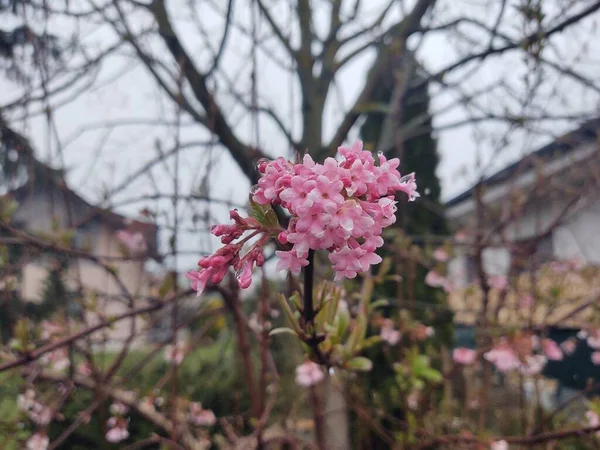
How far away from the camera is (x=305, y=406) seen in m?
4.86

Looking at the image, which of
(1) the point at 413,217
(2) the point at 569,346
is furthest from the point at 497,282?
(1) the point at 413,217

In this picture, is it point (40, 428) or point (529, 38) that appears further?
point (40, 428)

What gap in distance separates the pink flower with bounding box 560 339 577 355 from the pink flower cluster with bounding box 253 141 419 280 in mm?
2963

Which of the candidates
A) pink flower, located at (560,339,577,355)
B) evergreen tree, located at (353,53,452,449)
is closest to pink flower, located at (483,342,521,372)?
pink flower, located at (560,339,577,355)

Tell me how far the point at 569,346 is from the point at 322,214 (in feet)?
10.2

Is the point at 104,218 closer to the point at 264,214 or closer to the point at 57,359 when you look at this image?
the point at 57,359

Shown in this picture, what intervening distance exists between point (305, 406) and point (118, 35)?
3.85 metres

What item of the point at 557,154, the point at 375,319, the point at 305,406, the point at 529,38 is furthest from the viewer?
the point at 305,406

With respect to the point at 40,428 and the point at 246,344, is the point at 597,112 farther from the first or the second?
the point at 40,428

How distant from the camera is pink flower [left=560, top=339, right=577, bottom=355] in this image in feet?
9.86

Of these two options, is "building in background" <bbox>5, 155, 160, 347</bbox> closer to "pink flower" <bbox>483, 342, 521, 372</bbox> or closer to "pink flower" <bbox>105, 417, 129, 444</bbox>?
"pink flower" <bbox>105, 417, 129, 444</bbox>

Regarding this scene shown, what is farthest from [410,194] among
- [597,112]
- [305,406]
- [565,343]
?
[305,406]

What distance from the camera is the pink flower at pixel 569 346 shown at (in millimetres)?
3006

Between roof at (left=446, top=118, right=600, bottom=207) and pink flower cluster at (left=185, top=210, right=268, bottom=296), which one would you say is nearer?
pink flower cluster at (left=185, top=210, right=268, bottom=296)
